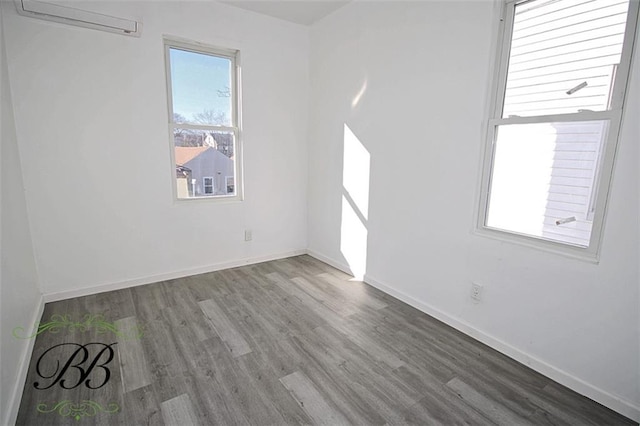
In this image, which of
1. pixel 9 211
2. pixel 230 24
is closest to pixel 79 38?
pixel 230 24

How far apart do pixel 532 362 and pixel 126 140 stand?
3.58 m

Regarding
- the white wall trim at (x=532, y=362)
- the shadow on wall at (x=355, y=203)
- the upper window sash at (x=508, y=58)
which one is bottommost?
the white wall trim at (x=532, y=362)

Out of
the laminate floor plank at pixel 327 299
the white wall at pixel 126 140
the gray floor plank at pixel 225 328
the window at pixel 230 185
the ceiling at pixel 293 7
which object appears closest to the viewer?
the gray floor plank at pixel 225 328

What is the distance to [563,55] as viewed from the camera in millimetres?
1823

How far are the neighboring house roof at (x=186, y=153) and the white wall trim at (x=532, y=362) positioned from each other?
2355mm

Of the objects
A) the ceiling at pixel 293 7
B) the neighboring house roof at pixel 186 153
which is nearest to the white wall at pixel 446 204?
the ceiling at pixel 293 7

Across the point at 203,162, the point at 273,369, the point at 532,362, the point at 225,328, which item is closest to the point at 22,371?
the point at 225,328

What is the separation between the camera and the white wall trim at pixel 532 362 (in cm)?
166

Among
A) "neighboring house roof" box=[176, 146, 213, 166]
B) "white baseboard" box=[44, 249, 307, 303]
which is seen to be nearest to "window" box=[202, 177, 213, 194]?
"neighboring house roof" box=[176, 146, 213, 166]

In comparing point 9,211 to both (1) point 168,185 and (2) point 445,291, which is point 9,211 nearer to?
(1) point 168,185

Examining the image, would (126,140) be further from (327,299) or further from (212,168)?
(327,299)

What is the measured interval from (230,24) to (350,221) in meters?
2.38

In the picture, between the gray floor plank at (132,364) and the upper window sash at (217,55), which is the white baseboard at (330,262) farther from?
the gray floor plank at (132,364)

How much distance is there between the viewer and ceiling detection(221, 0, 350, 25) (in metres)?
3.16
